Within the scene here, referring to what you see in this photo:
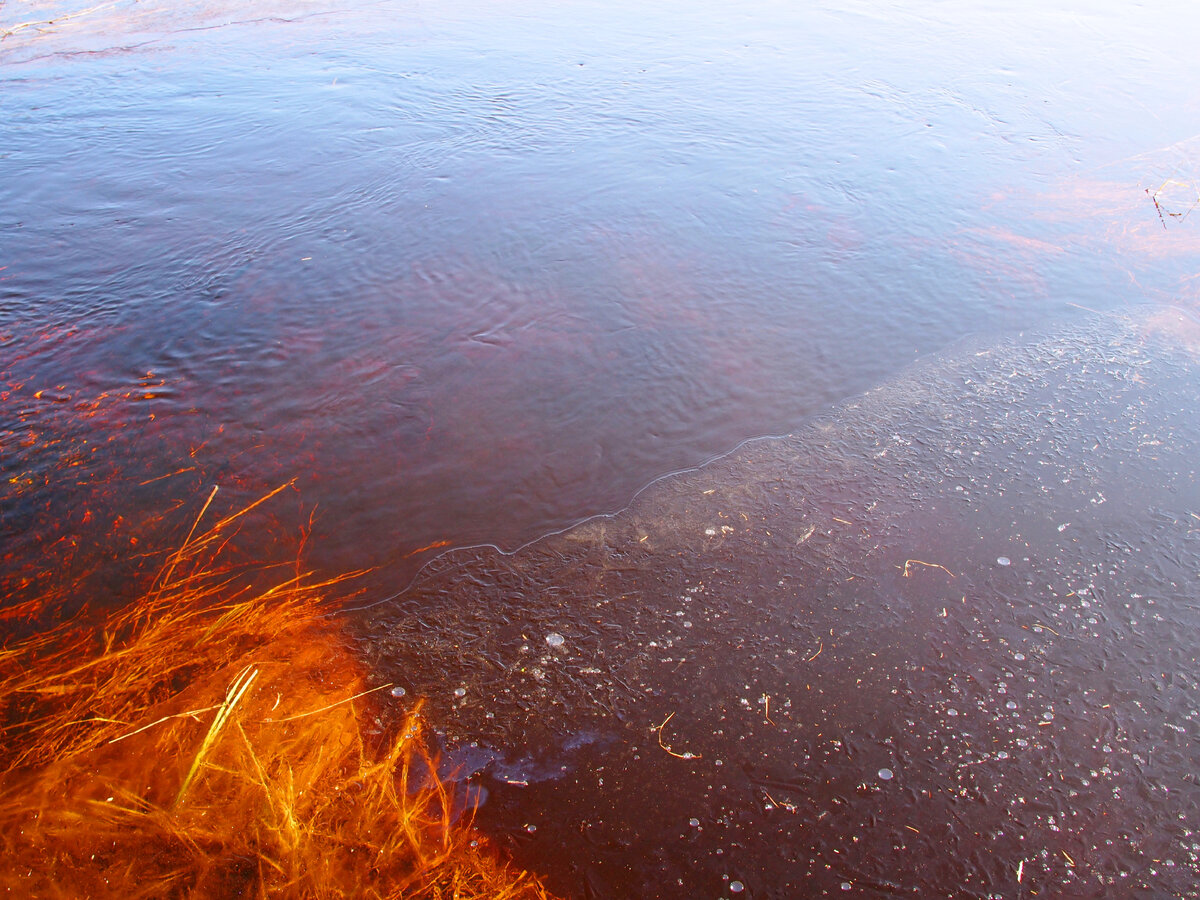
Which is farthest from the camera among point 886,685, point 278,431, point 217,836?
point 278,431

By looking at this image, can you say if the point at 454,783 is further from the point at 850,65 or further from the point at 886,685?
the point at 850,65

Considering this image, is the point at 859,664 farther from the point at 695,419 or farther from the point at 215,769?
the point at 215,769

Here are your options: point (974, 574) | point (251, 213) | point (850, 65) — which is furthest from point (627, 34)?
→ point (974, 574)

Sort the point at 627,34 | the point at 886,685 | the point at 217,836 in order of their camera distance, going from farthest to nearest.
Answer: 1. the point at 627,34
2. the point at 886,685
3. the point at 217,836

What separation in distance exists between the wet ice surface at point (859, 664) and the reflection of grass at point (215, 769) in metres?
0.21

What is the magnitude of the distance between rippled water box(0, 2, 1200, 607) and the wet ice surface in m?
0.48

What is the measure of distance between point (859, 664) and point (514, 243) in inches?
161

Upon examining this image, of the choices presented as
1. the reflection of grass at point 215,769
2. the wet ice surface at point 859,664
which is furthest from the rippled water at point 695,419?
the reflection of grass at point 215,769

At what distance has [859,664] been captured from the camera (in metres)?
2.99

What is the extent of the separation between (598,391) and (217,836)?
2.85 metres

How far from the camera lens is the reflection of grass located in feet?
7.89

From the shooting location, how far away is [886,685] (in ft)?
9.57

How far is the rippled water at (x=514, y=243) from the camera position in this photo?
3990 mm

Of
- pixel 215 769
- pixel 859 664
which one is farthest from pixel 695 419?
pixel 215 769
